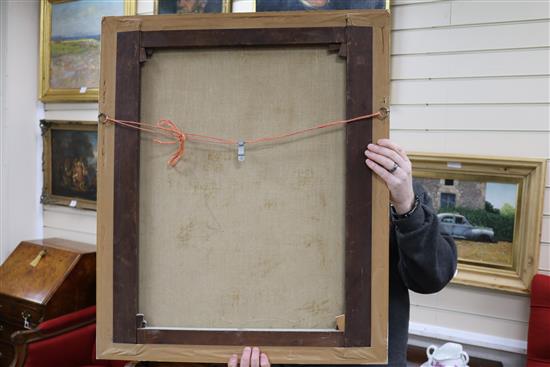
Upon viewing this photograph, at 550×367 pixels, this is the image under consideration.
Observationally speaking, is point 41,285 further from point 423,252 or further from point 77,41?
point 423,252

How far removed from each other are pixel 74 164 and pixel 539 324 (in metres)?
2.94

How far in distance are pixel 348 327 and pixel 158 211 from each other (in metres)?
0.45

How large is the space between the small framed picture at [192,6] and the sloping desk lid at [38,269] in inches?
60.1

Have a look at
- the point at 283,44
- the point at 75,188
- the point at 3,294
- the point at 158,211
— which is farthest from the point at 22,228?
the point at 283,44

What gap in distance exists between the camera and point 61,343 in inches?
97.2

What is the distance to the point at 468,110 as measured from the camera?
2162mm

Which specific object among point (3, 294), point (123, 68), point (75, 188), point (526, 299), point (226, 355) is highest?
point (123, 68)

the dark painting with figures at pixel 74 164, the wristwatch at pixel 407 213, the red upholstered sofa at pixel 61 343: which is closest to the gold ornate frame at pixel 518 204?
the wristwatch at pixel 407 213

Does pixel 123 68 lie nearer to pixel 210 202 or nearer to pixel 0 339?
pixel 210 202

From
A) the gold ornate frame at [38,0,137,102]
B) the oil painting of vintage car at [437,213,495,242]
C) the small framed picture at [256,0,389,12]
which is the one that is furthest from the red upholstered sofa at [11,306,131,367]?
the small framed picture at [256,0,389,12]

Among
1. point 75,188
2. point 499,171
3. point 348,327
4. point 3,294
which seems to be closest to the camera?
point 348,327

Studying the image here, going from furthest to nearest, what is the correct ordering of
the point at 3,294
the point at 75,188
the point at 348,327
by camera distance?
the point at 75,188 < the point at 3,294 < the point at 348,327

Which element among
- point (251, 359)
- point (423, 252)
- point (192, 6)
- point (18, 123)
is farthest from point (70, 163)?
point (423, 252)

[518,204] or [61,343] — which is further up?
[518,204]
